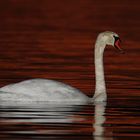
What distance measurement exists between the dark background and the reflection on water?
2.12 meters

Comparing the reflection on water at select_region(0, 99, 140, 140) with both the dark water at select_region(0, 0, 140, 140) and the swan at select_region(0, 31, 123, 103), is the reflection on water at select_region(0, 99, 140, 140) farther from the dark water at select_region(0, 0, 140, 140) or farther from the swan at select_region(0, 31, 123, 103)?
the swan at select_region(0, 31, 123, 103)

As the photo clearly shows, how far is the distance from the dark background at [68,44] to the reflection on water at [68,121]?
2120mm

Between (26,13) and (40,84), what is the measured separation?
113ft

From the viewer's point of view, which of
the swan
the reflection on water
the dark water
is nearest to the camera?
the reflection on water

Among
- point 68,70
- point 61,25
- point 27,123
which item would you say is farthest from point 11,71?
point 61,25

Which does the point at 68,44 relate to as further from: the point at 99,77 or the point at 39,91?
the point at 39,91

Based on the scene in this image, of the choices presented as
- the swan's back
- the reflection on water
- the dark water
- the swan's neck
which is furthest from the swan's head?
the swan's back

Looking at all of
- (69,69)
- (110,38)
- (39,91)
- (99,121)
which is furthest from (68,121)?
(69,69)

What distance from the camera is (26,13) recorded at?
51625 millimetres

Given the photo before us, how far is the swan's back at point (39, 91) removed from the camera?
17203mm

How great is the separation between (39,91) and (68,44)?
1579 centimetres

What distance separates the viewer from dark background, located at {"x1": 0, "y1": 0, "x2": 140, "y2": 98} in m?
22.2

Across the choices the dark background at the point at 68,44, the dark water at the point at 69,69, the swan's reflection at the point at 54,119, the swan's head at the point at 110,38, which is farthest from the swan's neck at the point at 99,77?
the dark background at the point at 68,44

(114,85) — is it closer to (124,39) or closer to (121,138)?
(121,138)
